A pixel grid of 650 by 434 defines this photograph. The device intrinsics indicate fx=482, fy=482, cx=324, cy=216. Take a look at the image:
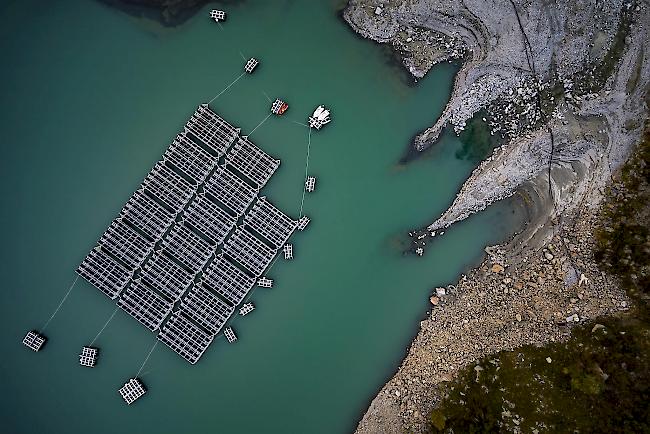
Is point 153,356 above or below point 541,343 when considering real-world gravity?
below

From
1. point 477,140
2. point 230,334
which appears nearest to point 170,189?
point 230,334

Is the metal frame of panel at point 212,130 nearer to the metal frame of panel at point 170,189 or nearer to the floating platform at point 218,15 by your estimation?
the metal frame of panel at point 170,189

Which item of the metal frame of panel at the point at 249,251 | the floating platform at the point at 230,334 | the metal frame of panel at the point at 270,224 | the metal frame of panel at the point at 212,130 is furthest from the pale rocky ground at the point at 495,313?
the metal frame of panel at the point at 212,130

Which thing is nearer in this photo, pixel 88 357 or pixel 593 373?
pixel 593 373

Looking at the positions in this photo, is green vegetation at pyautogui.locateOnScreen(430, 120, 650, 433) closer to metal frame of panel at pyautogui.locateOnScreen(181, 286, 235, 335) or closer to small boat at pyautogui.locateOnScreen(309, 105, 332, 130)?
metal frame of panel at pyautogui.locateOnScreen(181, 286, 235, 335)

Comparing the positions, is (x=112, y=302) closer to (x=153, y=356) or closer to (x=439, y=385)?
(x=153, y=356)

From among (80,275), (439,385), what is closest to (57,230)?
(80,275)

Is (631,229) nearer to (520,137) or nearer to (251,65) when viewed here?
(520,137)
